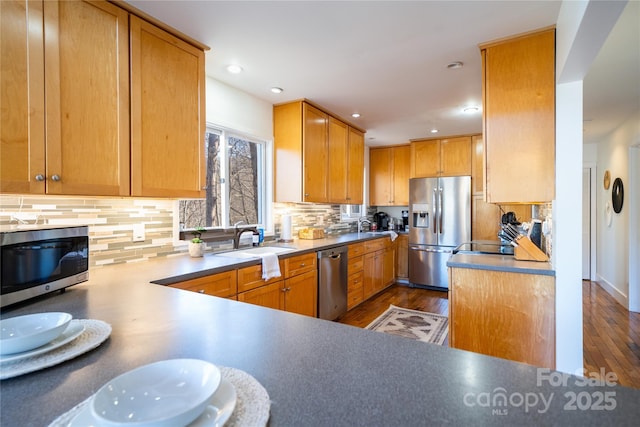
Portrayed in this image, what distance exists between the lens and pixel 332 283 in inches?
131

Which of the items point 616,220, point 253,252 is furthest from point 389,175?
point 253,252

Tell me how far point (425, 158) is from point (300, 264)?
10.4 feet

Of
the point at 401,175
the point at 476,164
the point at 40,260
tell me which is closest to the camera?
the point at 40,260

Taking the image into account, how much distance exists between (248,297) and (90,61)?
5.45ft

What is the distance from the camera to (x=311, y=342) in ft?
2.94

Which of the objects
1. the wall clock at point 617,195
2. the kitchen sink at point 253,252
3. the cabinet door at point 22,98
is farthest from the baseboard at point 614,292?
the cabinet door at point 22,98

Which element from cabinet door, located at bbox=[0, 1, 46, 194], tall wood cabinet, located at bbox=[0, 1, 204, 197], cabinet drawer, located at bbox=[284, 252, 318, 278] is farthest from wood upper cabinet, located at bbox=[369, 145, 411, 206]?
cabinet door, located at bbox=[0, 1, 46, 194]

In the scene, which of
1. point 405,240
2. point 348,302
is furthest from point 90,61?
point 405,240

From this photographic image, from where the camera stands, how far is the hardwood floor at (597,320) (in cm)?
251

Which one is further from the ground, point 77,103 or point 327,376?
point 77,103

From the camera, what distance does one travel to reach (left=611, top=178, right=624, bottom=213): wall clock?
13.9ft

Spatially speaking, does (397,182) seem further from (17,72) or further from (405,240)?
(17,72)

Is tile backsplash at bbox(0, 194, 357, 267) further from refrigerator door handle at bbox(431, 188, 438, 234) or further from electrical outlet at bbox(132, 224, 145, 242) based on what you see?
refrigerator door handle at bbox(431, 188, 438, 234)

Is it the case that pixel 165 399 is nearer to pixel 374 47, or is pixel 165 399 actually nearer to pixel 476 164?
pixel 374 47
